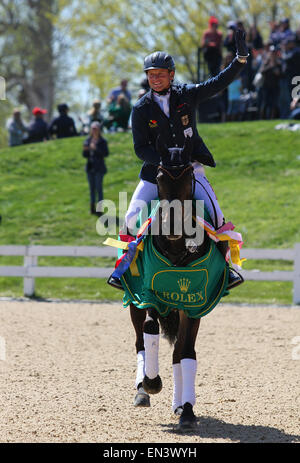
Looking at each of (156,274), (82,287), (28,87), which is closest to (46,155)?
(82,287)

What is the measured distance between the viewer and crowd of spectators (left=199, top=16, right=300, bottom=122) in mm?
21031

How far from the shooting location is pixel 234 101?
24.9m

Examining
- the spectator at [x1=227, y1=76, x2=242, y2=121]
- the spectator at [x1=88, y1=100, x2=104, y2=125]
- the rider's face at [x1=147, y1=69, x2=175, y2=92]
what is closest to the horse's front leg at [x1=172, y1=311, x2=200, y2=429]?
the rider's face at [x1=147, y1=69, x2=175, y2=92]

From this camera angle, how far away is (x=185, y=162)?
231 inches

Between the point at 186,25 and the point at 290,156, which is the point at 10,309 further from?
the point at 186,25

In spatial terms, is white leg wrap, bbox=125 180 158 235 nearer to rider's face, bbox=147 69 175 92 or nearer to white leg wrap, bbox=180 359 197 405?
rider's face, bbox=147 69 175 92

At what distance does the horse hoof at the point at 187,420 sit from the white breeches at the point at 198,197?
4.70ft

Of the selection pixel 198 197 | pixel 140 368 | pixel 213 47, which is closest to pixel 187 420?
pixel 140 368

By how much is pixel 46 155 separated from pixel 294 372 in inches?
693

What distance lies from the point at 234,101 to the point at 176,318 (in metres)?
18.8

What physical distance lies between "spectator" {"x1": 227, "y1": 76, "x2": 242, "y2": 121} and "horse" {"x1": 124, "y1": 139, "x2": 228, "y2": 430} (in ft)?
57.3

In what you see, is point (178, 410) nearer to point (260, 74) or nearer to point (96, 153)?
point (96, 153)

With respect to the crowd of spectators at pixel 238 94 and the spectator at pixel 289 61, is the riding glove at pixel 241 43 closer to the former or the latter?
the crowd of spectators at pixel 238 94

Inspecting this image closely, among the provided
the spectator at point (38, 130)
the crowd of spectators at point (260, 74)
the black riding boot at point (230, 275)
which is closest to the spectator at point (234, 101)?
the crowd of spectators at point (260, 74)
